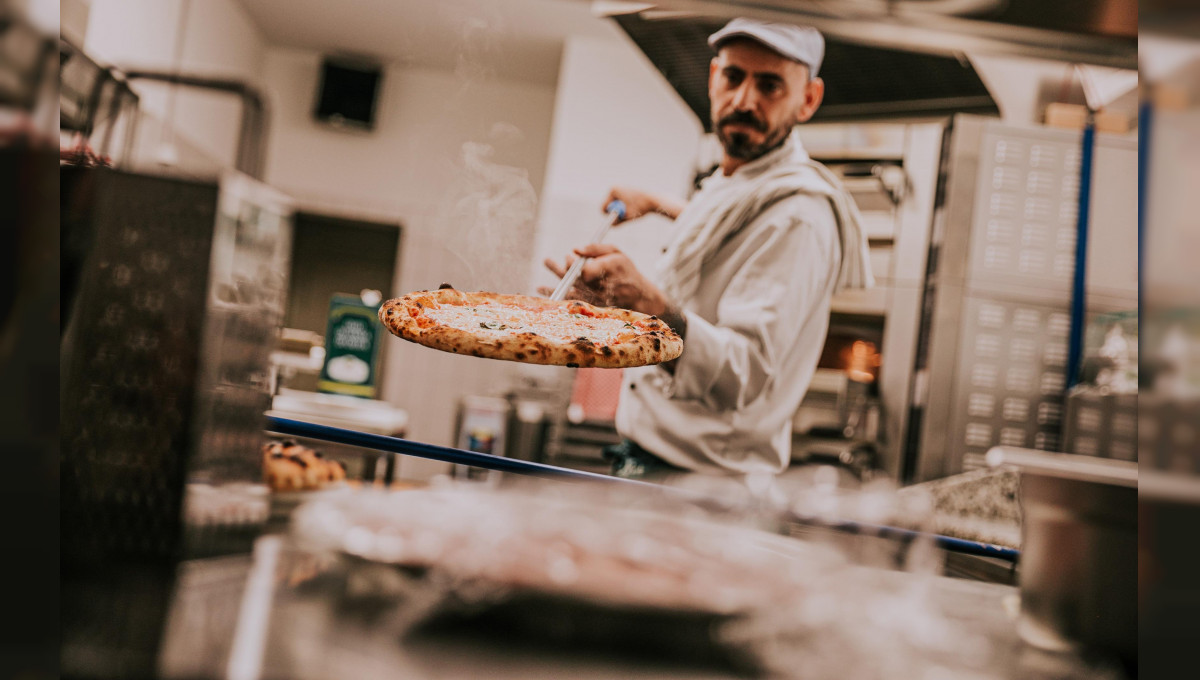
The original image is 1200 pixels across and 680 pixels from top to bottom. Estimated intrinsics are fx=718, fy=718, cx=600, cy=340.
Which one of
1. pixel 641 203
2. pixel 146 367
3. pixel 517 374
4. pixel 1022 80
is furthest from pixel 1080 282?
pixel 146 367

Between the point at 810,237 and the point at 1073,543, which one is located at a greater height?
the point at 810,237

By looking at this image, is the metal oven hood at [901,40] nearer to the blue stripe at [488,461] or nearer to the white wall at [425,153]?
the white wall at [425,153]

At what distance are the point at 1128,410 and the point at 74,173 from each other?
5.26 feet

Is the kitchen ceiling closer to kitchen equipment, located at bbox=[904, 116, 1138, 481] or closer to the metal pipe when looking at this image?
the metal pipe

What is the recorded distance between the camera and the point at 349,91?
1018mm

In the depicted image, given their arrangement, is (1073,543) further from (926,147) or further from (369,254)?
(369,254)

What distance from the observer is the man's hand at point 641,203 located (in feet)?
3.47

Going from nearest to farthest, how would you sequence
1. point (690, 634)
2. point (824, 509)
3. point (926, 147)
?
1. point (690, 634)
2. point (824, 509)
3. point (926, 147)

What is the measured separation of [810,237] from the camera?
99 centimetres

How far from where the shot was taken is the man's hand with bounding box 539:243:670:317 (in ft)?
3.13

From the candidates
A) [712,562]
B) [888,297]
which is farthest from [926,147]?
[712,562]

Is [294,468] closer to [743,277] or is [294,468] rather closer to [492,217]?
[492,217]

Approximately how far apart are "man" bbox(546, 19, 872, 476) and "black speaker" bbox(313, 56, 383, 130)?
0.34 metres

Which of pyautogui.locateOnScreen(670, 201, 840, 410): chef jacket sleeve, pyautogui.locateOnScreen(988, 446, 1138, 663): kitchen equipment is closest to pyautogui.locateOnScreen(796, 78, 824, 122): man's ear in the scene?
pyautogui.locateOnScreen(670, 201, 840, 410): chef jacket sleeve
